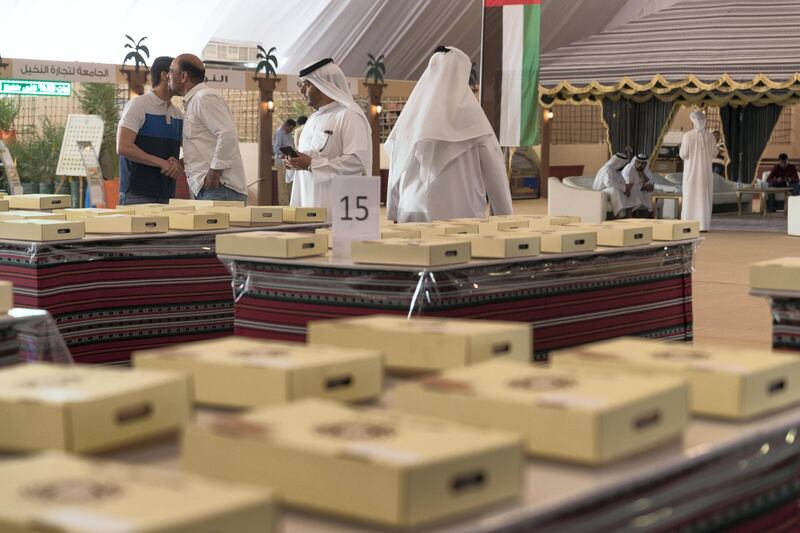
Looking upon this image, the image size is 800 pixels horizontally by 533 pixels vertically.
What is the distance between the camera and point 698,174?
54.2 feet

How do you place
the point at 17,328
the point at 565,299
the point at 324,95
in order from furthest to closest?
the point at 324,95
the point at 565,299
the point at 17,328

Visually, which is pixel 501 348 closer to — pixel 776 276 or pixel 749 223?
pixel 776 276

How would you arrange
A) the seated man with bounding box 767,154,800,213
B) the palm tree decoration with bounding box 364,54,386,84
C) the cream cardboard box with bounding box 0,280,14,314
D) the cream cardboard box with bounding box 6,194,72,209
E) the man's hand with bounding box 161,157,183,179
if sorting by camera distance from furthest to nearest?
the palm tree decoration with bounding box 364,54,386,84 < the seated man with bounding box 767,154,800,213 < the man's hand with bounding box 161,157,183,179 < the cream cardboard box with bounding box 6,194,72,209 < the cream cardboard box with bounding box 0,280,14,314

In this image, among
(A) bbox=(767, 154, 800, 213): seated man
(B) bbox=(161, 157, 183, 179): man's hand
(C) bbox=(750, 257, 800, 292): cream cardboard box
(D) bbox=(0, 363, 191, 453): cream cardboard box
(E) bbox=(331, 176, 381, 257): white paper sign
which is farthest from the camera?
(A) bbox=(767, 154, 800, 213): seated man

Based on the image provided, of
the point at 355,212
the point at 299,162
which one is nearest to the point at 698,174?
the point at 299,162

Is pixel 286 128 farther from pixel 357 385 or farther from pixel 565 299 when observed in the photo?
pixel 357 385

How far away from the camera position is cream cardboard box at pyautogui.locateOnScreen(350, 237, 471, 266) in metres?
3.82

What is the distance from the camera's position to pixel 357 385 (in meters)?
1.85

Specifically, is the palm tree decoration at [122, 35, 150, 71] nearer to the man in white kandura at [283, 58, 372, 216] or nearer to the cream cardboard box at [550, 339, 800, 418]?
the man in white kandura at [283, 58, 372, 216]

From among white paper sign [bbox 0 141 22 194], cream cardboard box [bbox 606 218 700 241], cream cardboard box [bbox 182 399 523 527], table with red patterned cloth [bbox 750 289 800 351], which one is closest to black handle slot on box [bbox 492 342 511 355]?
cream cardboard box [bbox 182 399 523 527]

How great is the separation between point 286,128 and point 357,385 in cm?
1538

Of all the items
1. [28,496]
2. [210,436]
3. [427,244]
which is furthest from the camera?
[427,244]

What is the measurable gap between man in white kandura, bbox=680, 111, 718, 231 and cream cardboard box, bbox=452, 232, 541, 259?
12714 mm

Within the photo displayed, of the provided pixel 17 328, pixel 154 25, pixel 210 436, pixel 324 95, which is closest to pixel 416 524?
pixel 210 436
